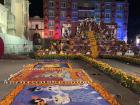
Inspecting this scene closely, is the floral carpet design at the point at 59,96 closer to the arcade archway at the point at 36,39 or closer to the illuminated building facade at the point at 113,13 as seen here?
the arcade archway at the point at 36,39

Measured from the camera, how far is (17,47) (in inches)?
2438

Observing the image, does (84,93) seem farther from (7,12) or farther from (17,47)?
(7,12)

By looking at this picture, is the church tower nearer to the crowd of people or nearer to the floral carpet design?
the crowd of people

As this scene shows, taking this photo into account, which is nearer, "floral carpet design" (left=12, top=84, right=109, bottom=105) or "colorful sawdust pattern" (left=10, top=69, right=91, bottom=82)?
"floral carpet design" (left=12, top=84, right=109, bottom=105)

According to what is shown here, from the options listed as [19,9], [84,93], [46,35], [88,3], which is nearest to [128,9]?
[88,3]

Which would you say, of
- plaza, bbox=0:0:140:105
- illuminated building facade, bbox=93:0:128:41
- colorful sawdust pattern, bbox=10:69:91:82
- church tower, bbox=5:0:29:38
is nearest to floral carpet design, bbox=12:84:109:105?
plaza, bbox=0:0:140:105

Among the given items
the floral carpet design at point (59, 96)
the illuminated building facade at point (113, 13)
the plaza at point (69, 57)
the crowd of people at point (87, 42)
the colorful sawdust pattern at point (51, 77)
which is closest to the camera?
the floral carpet design at point (59, 96)

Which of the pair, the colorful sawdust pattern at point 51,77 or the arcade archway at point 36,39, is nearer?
the colorful sawdust pattern at point 51,77

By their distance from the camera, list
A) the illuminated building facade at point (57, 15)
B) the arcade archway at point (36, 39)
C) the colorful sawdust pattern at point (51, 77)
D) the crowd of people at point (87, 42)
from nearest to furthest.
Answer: the colorful sawdust pattern at point (51, 77)
the crowd of people at point (87, 42)
the arcade archway at point (36, 39)
the illuminated building facade at point (57, 15)

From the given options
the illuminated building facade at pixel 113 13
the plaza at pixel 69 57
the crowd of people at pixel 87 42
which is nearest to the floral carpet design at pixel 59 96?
the plaza at pixel 69 57

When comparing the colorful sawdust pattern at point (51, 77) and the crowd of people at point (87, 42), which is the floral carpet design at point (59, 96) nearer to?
the colorful sawdust pattern at point (51, 77)

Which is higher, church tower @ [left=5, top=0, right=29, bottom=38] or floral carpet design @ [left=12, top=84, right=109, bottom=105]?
church tower @ [left=5, top=0, right=29, bottom=38]

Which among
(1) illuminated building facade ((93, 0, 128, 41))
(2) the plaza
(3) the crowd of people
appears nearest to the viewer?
(2) the plaza

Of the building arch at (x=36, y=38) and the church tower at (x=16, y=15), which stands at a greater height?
the church tower at (x=16, y=15)
